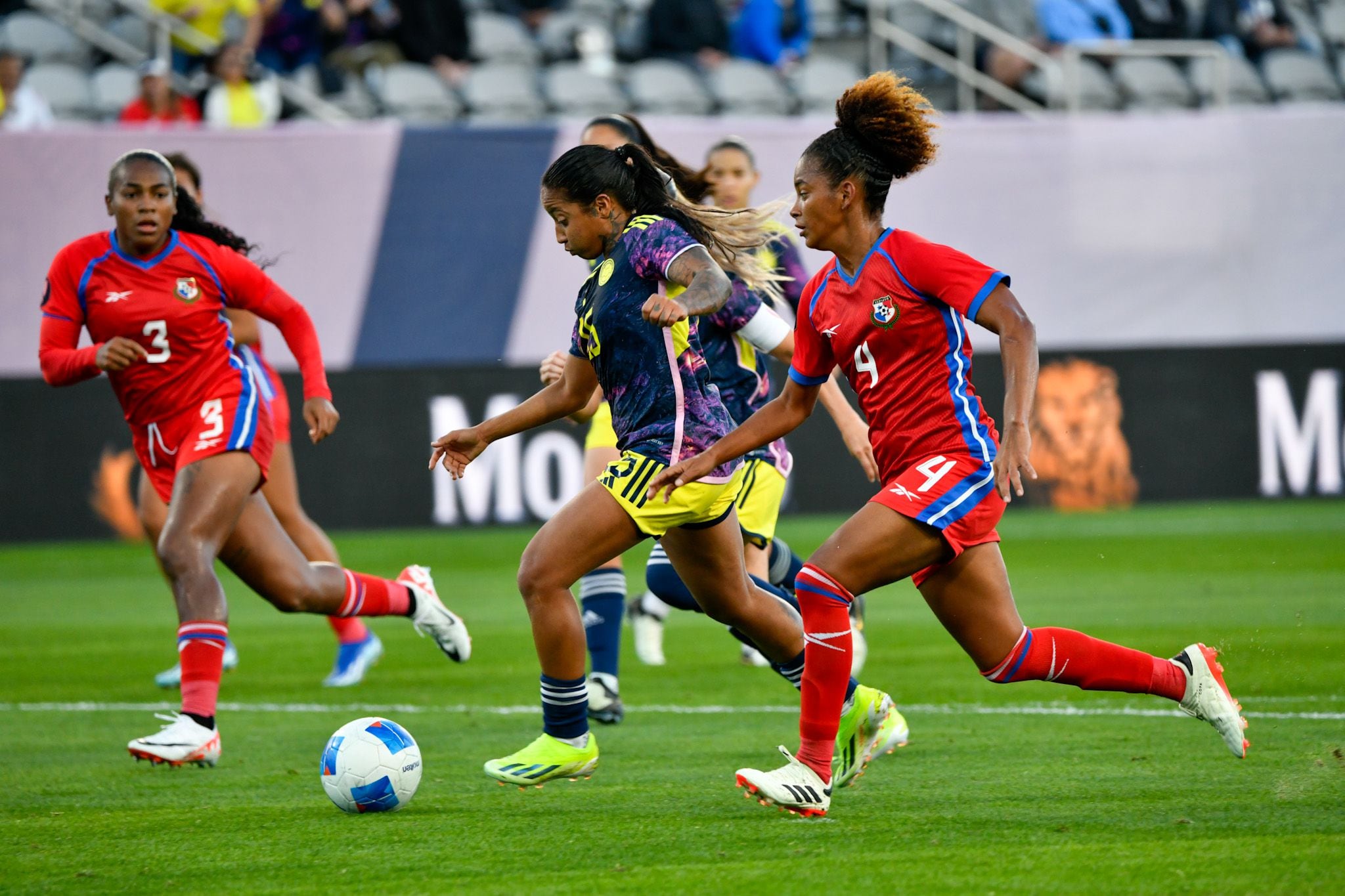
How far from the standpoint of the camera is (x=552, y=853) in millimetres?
4543

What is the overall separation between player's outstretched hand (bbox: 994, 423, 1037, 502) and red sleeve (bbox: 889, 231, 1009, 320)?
380 millimetres

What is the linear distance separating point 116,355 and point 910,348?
10.1 feet

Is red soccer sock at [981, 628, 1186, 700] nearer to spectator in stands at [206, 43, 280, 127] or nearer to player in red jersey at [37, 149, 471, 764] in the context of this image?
player in red jersey at [37, 149, 471, 764]

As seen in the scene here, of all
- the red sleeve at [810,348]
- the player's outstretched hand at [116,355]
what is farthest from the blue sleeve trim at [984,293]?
the player's outstretched hand at [116,355]

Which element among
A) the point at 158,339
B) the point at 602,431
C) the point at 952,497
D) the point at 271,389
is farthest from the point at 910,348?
the point at 271,389

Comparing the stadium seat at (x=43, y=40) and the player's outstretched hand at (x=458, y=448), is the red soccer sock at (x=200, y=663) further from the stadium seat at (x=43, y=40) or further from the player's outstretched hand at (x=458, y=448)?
the stadium seat at (x=43, y=40)

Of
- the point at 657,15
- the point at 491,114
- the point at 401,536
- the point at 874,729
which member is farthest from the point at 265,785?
the point at 657,15

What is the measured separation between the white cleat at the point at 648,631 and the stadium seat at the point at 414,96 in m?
9.15

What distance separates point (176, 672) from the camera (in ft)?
27.6

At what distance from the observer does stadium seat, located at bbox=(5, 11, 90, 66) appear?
1689 centimetres

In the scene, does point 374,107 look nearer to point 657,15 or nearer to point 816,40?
point 657,15

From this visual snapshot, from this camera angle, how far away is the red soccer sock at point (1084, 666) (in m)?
5.08

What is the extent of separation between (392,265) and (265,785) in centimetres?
1056

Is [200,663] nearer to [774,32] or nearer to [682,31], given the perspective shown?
[682,31]
